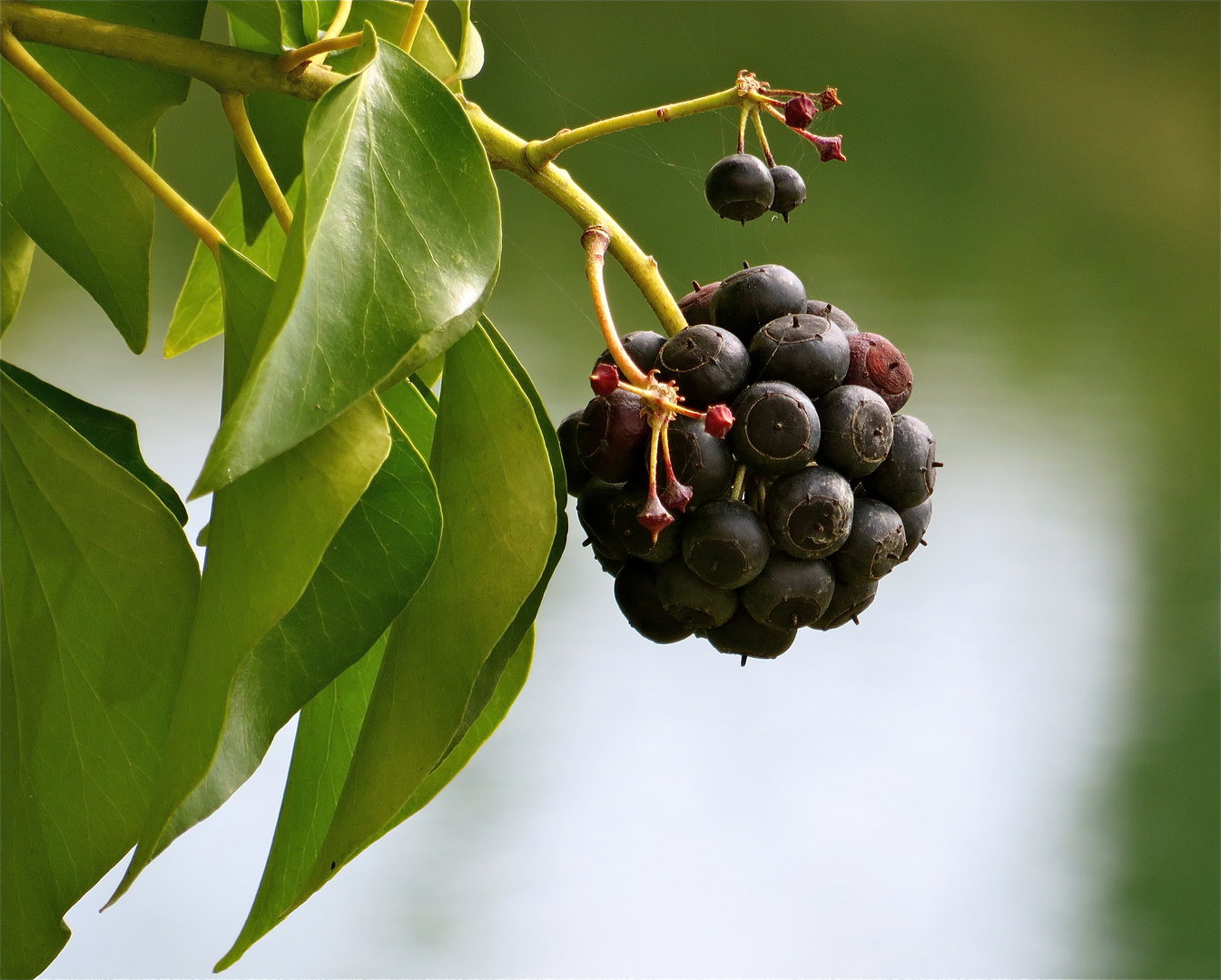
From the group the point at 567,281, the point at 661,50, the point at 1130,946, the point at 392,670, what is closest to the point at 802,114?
the point at 392,670

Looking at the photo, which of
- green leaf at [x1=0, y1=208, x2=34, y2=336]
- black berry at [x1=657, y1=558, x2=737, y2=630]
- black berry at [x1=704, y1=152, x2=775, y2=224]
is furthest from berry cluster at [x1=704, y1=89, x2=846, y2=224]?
green leaf at [x1=0, y1=208, x2=34, y2=336]

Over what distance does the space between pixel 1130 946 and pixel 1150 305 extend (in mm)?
1174

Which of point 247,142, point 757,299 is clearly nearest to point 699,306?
point 757,299

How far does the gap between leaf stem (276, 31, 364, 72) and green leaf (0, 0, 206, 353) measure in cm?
7

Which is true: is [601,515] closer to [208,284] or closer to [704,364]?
[704,364]

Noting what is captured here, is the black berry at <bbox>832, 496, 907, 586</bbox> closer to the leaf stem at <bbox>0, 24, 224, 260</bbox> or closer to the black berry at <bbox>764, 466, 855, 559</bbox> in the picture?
the black berry at <bbox>764, 466, 855, 559</bbox>

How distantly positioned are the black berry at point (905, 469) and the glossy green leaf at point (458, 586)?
10cm

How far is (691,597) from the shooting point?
28 centimetres

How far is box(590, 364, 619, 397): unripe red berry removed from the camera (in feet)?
0.77

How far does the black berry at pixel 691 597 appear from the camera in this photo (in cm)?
28

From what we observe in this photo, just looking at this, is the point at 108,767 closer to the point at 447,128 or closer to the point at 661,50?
the point at 447,128

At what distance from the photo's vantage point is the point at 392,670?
262mm

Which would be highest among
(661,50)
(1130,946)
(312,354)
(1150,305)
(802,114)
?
(661,50)

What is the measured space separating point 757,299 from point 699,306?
0.09 ft
